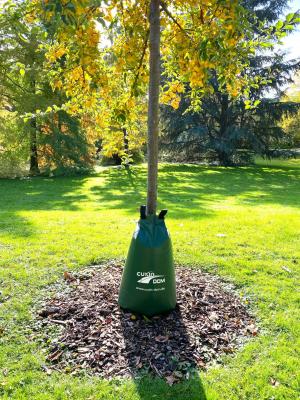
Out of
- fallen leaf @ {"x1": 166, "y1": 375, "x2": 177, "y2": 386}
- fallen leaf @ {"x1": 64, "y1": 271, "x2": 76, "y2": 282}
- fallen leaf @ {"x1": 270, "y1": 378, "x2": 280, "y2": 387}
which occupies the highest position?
fallen leaf @ {"x1": 64, "y1": 271, "x2": 76, "y2": 282}

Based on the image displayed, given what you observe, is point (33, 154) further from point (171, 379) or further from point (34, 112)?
point (171, 379)

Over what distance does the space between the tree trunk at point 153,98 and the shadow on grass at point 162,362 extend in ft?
3.82

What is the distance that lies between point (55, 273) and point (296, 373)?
2972 millimetres

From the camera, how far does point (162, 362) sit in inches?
119

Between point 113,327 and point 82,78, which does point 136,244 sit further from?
point 82,78

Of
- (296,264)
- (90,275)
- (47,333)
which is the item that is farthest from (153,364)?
(296,264)

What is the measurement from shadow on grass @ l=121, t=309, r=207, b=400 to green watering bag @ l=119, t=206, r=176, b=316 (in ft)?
0.55

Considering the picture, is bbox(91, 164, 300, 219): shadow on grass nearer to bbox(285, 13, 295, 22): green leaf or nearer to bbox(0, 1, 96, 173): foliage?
bbox(0, 1, 96, 173): foliage

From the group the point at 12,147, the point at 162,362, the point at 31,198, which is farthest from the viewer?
the point at 12,147

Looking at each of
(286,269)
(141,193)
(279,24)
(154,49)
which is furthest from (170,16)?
(141,193)

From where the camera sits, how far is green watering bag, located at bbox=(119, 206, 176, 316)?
11.4 ft

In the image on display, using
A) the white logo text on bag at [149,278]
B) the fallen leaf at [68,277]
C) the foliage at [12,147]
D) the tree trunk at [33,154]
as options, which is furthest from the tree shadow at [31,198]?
the white logo text on bag at [149,278]

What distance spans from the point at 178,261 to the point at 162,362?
2.27 metres

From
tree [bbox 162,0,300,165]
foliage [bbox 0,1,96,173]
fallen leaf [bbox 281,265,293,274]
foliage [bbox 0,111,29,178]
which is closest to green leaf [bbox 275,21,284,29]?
fallen leaf [bbox 281,265,293,274]
